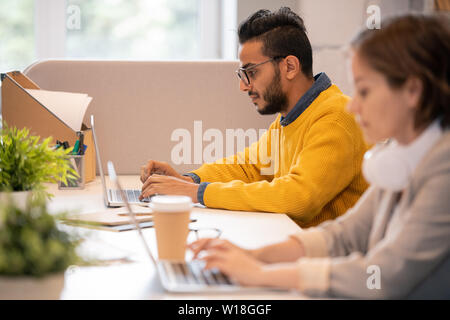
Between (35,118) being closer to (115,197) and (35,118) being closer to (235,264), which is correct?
(115,197)

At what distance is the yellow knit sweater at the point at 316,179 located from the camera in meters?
1.46

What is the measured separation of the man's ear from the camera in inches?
70.6

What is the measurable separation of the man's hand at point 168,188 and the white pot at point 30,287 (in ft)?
2.73

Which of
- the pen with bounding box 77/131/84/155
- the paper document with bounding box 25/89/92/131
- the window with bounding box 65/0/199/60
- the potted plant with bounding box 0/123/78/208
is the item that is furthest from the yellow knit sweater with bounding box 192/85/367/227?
the window with bounding box 65/0/199/60

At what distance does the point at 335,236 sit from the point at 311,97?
2.58 ft

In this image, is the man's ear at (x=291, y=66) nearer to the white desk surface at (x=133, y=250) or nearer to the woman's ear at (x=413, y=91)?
the white desk surface at (x=133, y=250)

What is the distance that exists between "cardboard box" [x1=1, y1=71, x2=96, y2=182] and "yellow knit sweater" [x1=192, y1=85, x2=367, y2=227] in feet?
2.12

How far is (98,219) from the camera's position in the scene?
130 centimetres

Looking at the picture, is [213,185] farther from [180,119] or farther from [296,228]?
[180,119]

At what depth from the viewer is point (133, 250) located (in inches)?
41.7

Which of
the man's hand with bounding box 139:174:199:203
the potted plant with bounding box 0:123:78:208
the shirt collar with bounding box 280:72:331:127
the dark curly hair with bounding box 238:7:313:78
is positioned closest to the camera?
the potted plant with bounding box 0:123:78:208

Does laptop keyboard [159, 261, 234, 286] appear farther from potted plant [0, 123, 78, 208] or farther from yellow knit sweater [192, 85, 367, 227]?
yellow knit sweater [192, 85, 367, 227]

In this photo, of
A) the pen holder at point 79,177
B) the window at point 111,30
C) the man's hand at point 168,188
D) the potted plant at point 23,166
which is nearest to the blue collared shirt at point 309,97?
the man's hand at point 168,188
